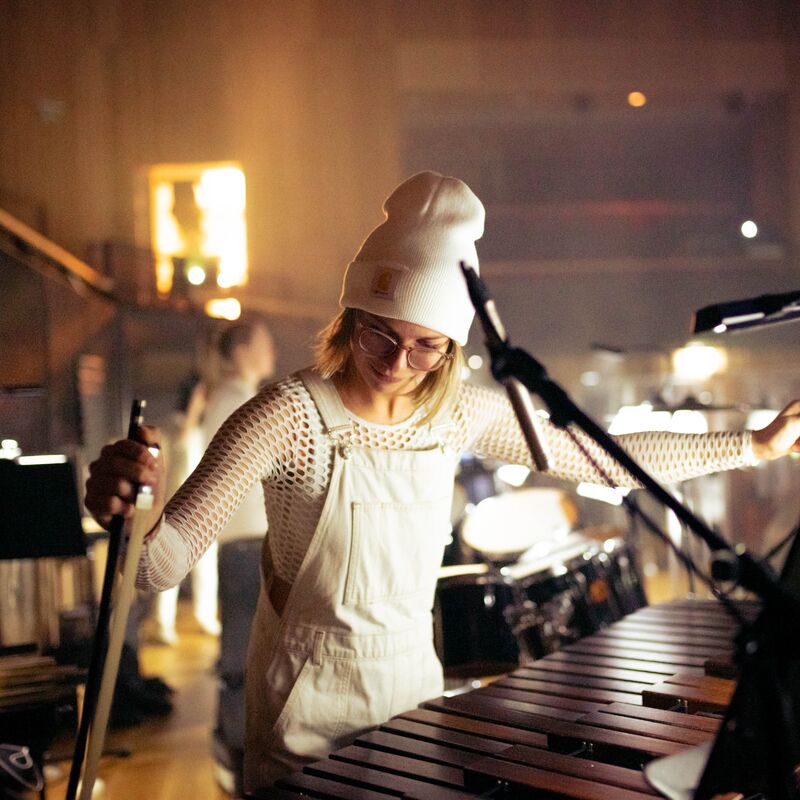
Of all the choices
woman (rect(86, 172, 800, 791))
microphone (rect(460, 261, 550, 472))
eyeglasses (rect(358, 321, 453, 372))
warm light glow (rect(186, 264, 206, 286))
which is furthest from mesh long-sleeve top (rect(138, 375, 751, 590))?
warm light glow (rect(186, 264, 206, 286))

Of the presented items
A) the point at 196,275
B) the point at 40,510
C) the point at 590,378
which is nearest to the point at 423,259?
the point at 40,510

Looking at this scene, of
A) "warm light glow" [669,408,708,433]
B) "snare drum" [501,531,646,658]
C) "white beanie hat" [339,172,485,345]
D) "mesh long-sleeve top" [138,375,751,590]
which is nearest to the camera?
"mesh long-sleeve top" [138,375,751,590]

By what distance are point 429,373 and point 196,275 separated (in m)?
8.27

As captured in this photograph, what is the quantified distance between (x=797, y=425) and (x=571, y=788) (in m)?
0.98

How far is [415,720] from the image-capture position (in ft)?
5.55

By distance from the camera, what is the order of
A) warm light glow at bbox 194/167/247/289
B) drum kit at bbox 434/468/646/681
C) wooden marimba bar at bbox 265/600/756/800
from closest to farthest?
wooden marimba bar at bbox 265/600/756/800, drum kit at bbox 434/468/646/681, warm light glow at bbox 194/167/247/289

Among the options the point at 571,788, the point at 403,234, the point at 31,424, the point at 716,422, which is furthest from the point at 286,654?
the point at 716,422

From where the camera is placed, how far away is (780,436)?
6.52 ft

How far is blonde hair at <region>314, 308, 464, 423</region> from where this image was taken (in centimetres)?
192

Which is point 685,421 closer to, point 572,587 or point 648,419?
point 648,419

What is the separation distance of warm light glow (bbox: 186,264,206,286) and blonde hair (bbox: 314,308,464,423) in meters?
8.17

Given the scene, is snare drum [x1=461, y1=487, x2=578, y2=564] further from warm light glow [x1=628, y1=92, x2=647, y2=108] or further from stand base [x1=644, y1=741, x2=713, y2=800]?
warm light glow [x1=628, y1=92, x2=647, y2=108]


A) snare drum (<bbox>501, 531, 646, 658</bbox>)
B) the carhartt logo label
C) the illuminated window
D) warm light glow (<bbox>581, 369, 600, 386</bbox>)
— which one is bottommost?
snare drum (<bbox>501, 531, 646, 658</bbox>)

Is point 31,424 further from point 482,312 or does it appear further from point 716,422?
point 482,312
